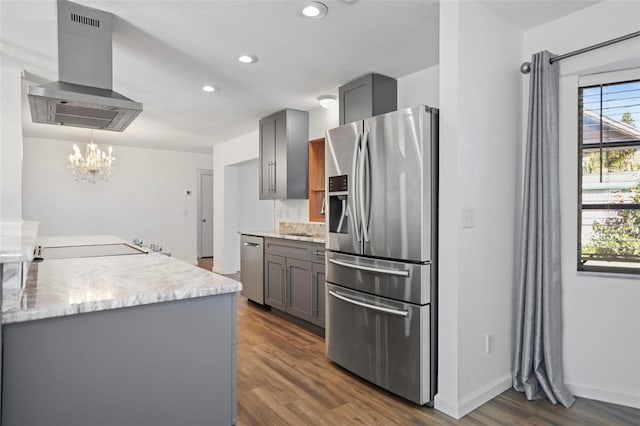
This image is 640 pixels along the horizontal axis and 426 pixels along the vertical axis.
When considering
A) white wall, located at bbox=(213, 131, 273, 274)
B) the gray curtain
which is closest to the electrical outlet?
the gray curtain

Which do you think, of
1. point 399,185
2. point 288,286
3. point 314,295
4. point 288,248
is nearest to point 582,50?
point 399,185

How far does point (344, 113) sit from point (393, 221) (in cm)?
163

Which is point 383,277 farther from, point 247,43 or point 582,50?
point 247,43

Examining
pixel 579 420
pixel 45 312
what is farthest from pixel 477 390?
pixel 45 312

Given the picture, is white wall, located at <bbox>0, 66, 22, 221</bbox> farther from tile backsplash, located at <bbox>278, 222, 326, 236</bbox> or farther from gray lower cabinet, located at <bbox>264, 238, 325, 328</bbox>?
tile backsplash, located at <bbox>278, 222, 326, 236</bbox>

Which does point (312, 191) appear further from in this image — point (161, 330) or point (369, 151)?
point (161, 330)

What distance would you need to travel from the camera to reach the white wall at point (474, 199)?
2189 mm

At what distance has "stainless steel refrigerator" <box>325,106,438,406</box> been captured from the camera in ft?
7.41

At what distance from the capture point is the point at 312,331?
3.78 metres

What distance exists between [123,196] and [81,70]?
5259mm

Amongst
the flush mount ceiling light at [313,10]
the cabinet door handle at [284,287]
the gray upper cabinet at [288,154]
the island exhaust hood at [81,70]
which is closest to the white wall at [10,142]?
the island exhaust hood at [81,70]

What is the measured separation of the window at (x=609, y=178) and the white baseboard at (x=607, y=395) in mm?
716

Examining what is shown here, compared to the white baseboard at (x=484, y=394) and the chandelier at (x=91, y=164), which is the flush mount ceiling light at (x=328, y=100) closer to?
the white baseboard at (x=484, y=394)

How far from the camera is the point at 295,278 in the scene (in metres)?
3.93
